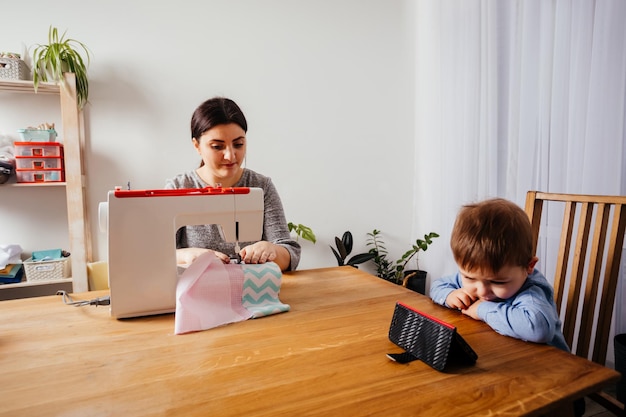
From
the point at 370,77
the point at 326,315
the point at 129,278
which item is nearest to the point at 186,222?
the point at 129,278

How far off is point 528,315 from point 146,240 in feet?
3.03

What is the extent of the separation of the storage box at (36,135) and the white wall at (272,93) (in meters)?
0.25

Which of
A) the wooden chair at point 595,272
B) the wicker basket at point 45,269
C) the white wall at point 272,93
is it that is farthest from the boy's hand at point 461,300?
the wicker basket at point 45,269

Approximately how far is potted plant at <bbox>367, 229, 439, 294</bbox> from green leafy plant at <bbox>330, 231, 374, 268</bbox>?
0.11 m

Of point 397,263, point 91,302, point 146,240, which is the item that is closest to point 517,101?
point 397,263

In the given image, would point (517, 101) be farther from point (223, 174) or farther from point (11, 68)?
point (11, 68)

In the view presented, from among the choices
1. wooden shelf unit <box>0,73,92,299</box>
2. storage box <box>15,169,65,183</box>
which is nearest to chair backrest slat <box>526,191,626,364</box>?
wooden shelf unit <box>0,73,92,299</box>

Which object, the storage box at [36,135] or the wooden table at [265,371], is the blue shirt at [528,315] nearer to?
the wooden table at [265,371]

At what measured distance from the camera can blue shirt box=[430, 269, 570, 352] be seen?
33.6 inches

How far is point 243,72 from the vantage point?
2.95 meters

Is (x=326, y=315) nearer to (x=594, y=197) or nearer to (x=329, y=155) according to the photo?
(x=594, y=197)

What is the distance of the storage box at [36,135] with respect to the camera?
2.31 metres

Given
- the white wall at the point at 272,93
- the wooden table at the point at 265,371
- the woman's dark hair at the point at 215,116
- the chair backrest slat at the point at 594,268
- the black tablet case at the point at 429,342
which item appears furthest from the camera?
the white wall at the point at 272,93

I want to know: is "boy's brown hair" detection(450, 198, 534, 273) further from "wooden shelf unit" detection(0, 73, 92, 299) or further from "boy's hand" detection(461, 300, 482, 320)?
"wooden shelf unit" detection(0, 73, 92, 299)
